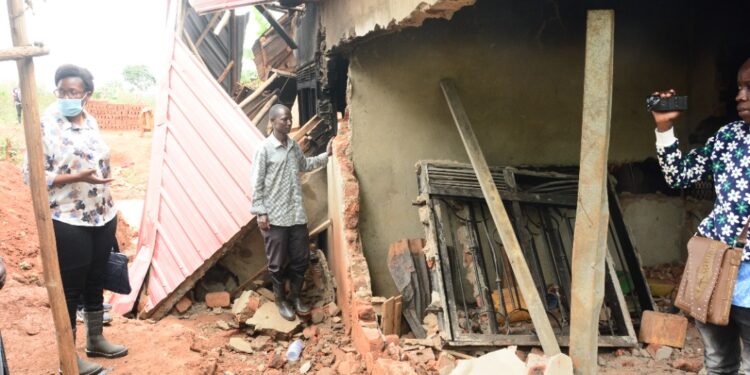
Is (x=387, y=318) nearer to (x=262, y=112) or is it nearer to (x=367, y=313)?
(x=367, y=313)

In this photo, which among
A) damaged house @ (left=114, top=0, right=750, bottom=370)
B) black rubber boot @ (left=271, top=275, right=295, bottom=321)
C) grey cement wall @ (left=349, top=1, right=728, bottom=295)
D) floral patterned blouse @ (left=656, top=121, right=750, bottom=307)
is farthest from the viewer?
black rubber boot @ (left=271, top=275, right=295, bottom=321)

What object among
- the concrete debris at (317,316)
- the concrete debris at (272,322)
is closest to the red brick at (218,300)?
the concrete debris at (272,322)

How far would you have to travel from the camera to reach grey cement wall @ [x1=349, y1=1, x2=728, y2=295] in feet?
15.5

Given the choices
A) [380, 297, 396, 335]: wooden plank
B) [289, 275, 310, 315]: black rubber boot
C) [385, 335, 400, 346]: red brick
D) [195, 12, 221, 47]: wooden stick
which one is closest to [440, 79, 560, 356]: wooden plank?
[385, 335, 400, 346]: red brick

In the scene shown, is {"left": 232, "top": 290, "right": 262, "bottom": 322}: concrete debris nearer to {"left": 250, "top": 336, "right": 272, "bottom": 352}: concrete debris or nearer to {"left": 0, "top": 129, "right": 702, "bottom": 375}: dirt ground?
{"left": 0, "top": 129, "right": 702, "bottom": 375}: dirt ground

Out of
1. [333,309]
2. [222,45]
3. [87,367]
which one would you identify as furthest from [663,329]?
[222,45]

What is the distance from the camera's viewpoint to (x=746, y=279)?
94.0 inches

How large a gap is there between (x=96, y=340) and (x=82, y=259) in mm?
807

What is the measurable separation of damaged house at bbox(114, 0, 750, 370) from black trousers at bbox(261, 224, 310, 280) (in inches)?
14.2

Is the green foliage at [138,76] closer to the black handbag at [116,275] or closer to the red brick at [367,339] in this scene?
the black handbag at [116,275]

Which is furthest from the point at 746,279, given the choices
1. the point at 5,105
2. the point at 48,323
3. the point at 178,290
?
the point at 5,105

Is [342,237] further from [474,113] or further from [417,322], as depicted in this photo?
[474,113]

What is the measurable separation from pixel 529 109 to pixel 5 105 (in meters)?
21.8

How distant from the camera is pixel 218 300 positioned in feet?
18.1
